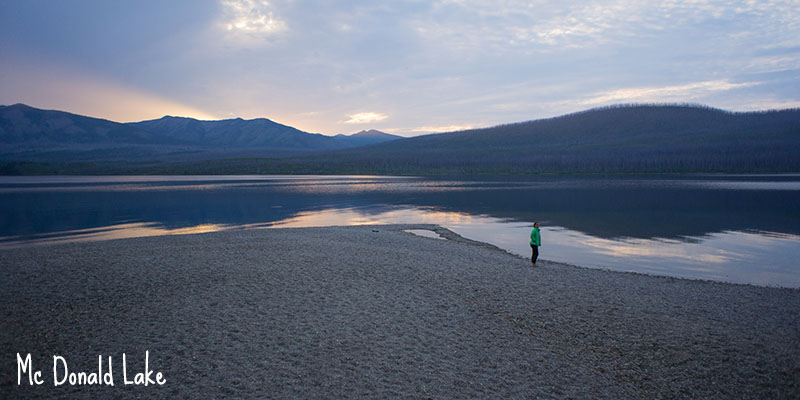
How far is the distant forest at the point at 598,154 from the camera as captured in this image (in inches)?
4825

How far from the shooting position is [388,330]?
7984 millimetres

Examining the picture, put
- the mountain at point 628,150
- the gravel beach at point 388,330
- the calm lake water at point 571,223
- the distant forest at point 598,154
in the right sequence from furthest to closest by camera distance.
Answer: the distant forest at point 598,154
the mountain at point 628,150
the calm lake water at point 571,223
the gravel beach at point 388,330

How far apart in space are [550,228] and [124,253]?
2227cm

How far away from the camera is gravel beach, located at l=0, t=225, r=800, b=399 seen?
6.18 metres

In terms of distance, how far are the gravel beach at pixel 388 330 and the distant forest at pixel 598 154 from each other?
12451 cm

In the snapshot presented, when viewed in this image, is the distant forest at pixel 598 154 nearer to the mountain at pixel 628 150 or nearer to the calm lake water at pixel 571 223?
the mountain at pixel 628 150

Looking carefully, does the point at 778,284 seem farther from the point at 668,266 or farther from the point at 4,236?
the point at 4,236

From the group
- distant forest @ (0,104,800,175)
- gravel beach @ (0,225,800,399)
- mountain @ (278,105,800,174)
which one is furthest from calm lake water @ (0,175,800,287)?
distant forest @ (0,104,800,175)

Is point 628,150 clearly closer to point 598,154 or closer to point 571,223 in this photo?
point 598,154

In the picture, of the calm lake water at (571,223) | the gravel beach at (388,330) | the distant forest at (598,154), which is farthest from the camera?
the distant forest at (598,154)

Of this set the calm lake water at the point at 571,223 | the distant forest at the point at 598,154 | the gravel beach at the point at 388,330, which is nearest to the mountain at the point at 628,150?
the distant forest at the point at 598,154

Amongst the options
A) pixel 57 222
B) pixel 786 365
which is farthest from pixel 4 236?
pixel 786 365

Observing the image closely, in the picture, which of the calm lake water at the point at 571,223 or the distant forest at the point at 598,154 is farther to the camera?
the distant forest at the point at 598,154

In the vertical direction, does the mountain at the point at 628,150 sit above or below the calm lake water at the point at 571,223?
above
